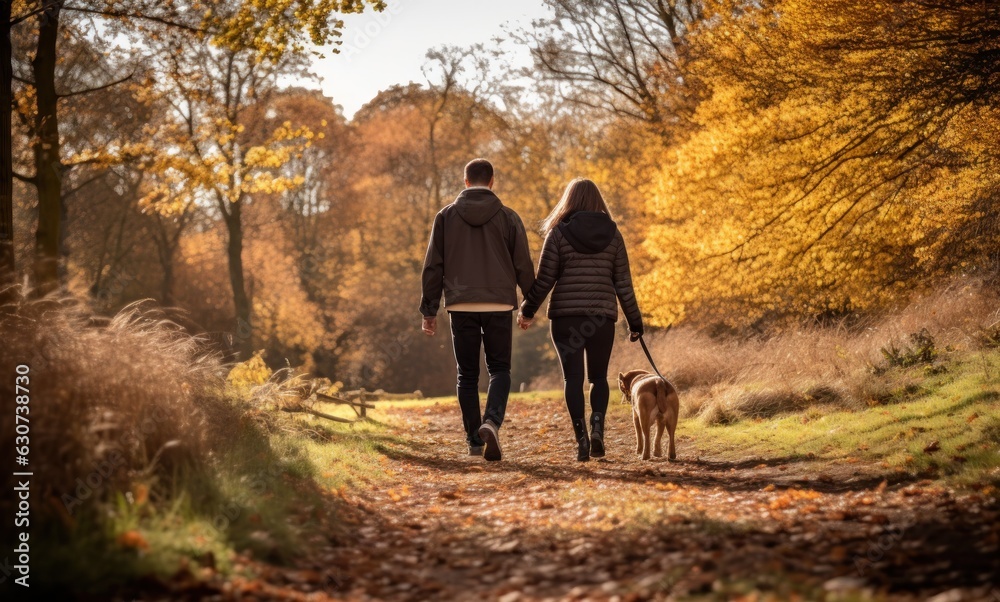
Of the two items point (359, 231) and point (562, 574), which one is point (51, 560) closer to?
point (562, 574)

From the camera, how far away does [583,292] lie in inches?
277

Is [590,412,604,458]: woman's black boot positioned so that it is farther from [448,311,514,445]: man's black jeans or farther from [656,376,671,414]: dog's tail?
[448,311,514,445]: man's black jeans

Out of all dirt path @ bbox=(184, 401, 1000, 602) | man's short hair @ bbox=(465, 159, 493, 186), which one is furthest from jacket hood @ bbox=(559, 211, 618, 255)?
dirt path @ bbox=(184, 401, 1000, 602)

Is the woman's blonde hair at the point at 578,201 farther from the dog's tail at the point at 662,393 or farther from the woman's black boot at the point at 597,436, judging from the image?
the woman's black boot at the point at 597,436

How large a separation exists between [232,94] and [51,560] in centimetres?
2114

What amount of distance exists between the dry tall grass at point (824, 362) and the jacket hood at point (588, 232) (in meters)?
3.68

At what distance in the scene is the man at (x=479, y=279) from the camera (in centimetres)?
702

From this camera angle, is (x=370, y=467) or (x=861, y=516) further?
(x=370, y=467)

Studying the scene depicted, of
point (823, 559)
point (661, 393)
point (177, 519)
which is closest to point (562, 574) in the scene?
point (823, 559)

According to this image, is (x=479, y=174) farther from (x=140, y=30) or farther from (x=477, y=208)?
(x=140, y=30)

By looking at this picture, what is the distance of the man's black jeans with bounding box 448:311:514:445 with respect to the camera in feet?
23.4

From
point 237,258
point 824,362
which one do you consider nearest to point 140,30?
point 824,362

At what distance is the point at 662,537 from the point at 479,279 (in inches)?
127

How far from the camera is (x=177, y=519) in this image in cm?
386
